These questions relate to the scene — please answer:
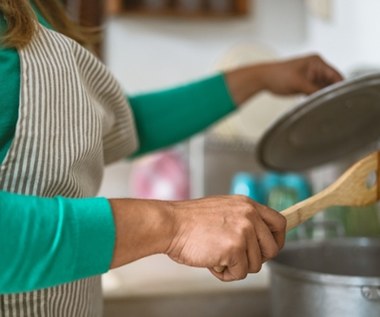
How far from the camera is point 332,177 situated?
1.39 m

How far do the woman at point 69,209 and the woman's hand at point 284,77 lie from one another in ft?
0.83

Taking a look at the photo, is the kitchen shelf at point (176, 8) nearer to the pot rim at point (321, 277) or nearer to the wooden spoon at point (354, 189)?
the pot rim at point (321, 277)

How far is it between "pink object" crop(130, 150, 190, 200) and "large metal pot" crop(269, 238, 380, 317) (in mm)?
672

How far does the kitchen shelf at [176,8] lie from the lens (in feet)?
5.93

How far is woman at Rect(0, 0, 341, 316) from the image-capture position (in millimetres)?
460

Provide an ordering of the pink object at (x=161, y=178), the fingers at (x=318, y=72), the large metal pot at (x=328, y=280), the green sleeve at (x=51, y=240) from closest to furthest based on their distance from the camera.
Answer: the green sleeve at (x=51, y=240)
the large metal pot at (x=328, y=280)
the fingers at (x=318, y=72)
the pink object at (x=161, y=178)

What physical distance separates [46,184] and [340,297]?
1.06 feet

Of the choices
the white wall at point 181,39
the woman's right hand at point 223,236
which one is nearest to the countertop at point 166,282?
the woman's right hand at point 223,236

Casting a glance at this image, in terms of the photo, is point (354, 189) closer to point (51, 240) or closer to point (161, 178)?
point (51, 240)

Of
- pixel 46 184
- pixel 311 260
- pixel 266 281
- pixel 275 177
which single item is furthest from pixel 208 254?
pixel 275 177

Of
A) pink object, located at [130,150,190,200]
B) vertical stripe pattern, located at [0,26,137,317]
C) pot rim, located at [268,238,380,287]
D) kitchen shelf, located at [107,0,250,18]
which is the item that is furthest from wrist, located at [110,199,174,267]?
kitchen shelf, located at [107,0,250,18]

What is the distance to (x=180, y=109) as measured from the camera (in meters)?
0.95

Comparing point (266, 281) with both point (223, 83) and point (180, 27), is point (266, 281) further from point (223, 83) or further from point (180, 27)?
point (180, 27)

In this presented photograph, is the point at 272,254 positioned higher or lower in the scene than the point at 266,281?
higher
